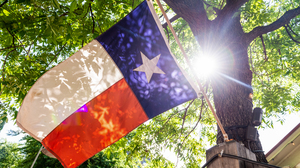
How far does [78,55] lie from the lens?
2.36 metres

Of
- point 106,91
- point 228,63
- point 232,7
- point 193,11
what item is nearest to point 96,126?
point 106,91

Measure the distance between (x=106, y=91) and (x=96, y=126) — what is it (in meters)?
0.48

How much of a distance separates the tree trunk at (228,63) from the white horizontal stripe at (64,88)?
1482 mm

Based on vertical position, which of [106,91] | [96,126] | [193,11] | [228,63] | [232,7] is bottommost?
[228,63]

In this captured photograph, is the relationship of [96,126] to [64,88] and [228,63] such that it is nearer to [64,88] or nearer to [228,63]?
[64,88]

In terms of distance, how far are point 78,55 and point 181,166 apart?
17.1 ft

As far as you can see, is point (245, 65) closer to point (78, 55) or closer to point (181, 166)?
point (78, 55)

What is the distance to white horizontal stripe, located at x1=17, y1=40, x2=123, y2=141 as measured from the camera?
2268 mm

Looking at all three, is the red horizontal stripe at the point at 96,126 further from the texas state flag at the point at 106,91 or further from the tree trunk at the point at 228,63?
the tree trunk at the point at 228,63

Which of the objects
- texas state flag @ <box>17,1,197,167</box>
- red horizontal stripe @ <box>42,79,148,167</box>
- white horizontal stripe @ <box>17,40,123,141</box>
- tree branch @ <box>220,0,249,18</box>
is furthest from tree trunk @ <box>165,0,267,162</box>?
white horizontal stripe @ <box>17,40,123,141</box>

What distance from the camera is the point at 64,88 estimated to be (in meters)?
2.35

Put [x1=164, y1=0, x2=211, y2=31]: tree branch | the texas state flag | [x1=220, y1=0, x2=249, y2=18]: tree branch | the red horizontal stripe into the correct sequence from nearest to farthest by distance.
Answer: the texas state flag → the red horizontal stripe → [x1=220, y1=0, x2=249, y2=18]: tree branch → [x1=164, y1=0, x2=211, y2=31]: tree branch

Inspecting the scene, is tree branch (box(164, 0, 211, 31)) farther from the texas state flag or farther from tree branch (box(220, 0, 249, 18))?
the texas state flag

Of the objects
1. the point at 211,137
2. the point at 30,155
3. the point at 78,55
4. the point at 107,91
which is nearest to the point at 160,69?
the point at 107,91
